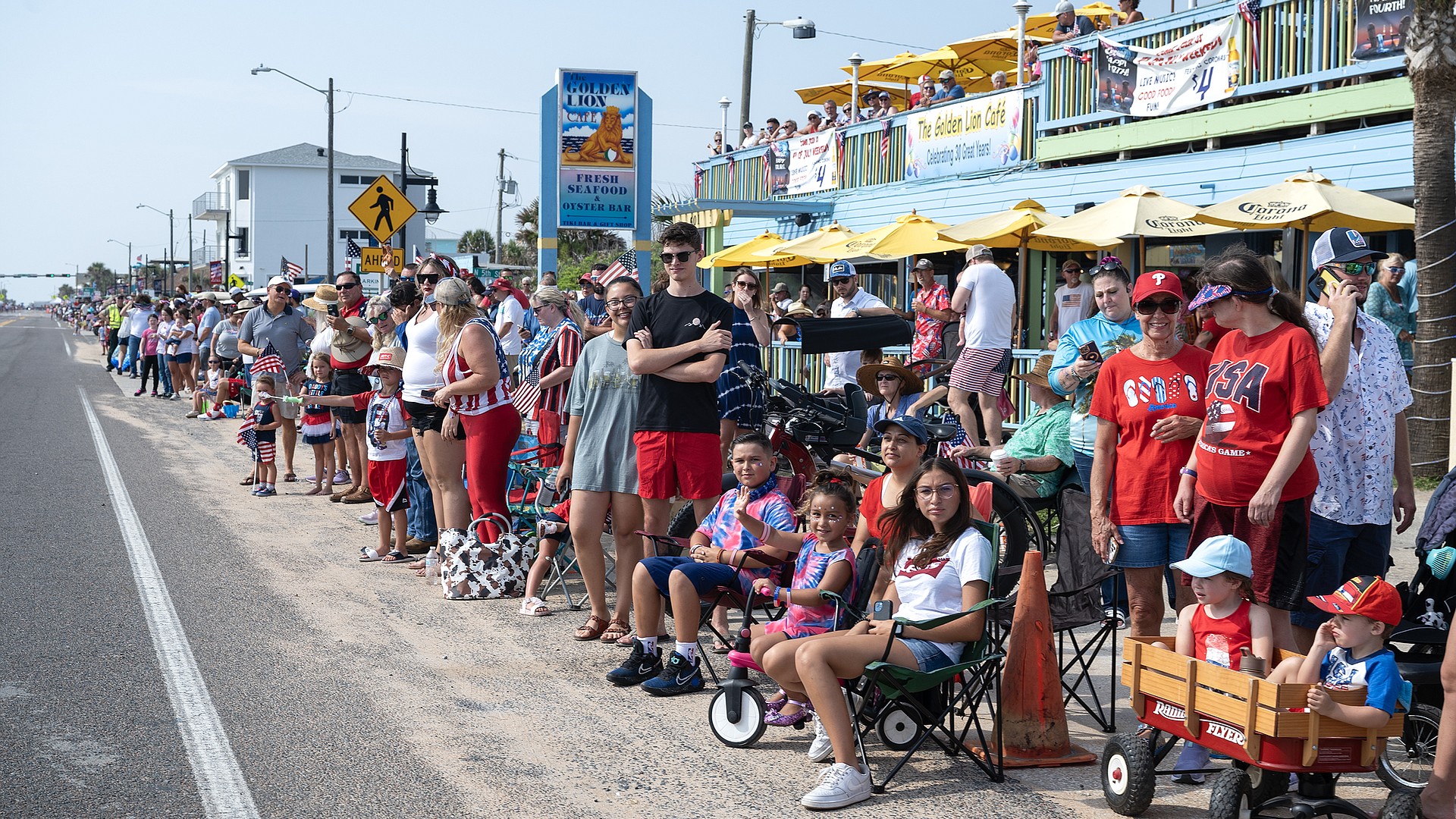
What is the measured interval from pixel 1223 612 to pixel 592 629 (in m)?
3.67

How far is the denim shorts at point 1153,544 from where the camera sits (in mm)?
5355

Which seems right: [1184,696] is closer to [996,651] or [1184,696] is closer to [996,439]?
[996,651]

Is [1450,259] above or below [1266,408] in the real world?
above

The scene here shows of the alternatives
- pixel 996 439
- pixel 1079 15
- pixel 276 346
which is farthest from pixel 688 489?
pixel 1079 15

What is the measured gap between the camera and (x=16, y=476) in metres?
13.6

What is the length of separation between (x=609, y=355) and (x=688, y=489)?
916 millimetres

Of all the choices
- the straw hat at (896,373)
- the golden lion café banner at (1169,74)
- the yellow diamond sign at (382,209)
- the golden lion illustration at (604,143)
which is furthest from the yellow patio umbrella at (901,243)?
the straw hat at (896,373)

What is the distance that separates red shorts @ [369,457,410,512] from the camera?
971cm

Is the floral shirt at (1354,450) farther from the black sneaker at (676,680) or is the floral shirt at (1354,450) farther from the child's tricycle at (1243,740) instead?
the black sneaker at (676,680)

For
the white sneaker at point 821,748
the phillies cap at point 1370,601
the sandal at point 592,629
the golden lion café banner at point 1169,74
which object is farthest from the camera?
the golden lion café banner at point 1169,74

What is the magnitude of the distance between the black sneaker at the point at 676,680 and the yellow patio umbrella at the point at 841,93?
2300 cm

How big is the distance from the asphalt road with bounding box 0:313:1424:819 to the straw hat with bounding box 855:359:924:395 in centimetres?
260

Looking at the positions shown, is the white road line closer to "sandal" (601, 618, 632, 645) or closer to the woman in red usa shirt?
"sandal" (601, 618, 632, 645)

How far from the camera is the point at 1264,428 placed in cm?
479
